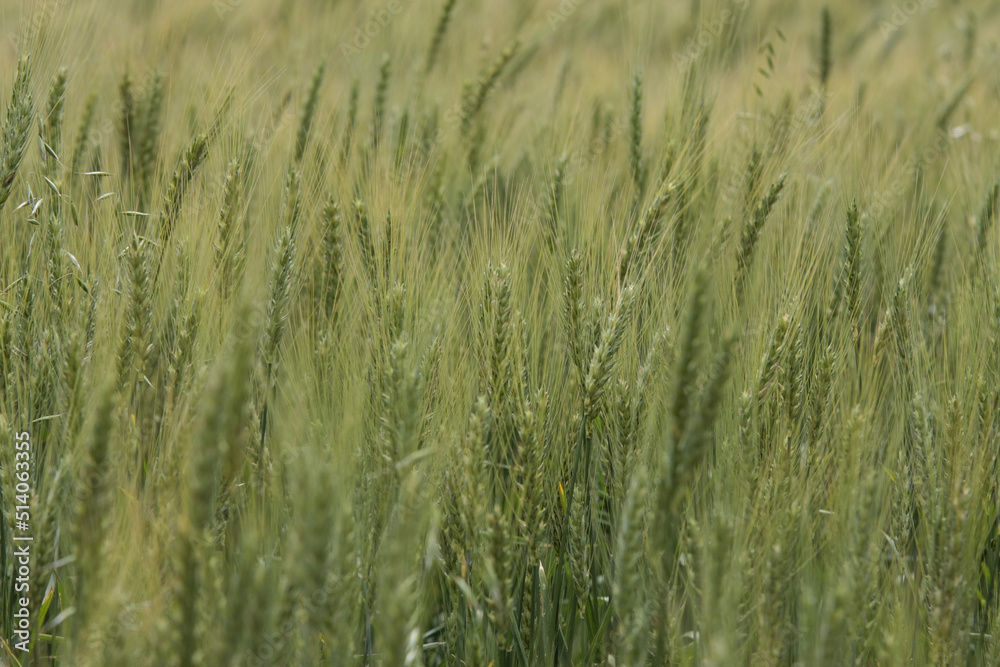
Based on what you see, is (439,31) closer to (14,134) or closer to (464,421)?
(14,134)

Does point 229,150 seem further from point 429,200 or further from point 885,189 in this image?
point 885,189

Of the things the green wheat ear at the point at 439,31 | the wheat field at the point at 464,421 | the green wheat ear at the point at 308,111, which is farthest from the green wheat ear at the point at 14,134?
the green wheat ear at the point at 439,31

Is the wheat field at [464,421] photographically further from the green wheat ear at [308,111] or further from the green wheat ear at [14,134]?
the green wheat ear at [308,111]

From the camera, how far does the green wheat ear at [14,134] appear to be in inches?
57.0

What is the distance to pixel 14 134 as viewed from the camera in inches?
57.0

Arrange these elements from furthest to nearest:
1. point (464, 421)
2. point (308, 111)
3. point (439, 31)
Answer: point (439, 31) → point (308, 111) → point (464, 421)

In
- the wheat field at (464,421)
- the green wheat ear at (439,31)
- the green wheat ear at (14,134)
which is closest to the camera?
the wheat field at (464,421)

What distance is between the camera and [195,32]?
4266 millimetres

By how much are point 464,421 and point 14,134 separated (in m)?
0.98

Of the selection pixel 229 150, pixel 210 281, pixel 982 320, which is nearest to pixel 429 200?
pixel 229 150

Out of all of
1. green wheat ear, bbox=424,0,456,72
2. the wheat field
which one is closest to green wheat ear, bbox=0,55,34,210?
the wheat field

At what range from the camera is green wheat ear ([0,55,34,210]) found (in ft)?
4.75

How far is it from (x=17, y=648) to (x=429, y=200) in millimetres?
1409

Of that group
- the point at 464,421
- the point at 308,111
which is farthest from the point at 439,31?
the point at 464,421
